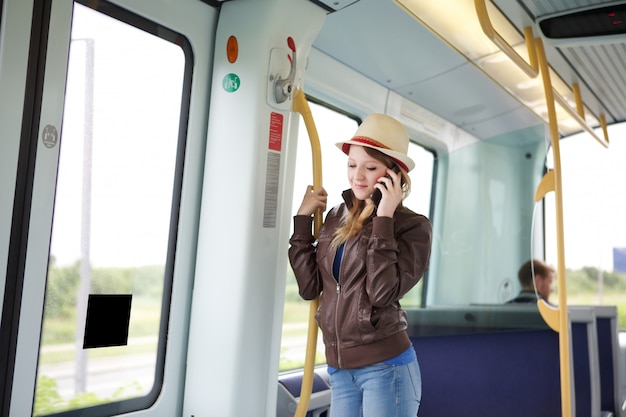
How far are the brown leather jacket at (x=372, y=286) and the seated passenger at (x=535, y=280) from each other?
8.30 feet

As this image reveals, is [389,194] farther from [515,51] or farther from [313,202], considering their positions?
[515,51]

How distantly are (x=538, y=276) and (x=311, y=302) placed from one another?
10.0 feet

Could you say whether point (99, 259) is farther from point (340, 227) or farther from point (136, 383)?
point (340, 227)

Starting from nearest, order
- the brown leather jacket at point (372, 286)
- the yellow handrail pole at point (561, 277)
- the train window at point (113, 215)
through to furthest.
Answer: the train window at point (113, 215) → the brown leather jacket at point (372, 286) → the yellow handrail pole at point (561, 277)

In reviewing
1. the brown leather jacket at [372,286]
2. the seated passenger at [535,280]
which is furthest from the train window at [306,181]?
the seated passenger at [535,280]

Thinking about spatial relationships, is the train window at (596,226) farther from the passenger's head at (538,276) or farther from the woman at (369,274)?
the woman at (369,274)

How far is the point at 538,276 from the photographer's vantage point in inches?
188

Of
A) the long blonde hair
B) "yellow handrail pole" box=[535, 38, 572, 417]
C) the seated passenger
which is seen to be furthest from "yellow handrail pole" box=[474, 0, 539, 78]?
the seated passenger

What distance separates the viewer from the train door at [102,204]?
1768 millimetres

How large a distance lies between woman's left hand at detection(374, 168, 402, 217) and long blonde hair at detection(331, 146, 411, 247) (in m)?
0.06

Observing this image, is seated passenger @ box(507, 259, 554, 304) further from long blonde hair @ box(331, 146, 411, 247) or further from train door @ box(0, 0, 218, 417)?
train door @ box(0, 0, 218, 417)

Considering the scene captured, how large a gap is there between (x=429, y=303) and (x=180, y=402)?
82.9 inches

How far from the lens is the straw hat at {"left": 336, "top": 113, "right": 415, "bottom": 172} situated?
2158 mm

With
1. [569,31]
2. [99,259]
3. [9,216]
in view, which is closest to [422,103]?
[569,31]
